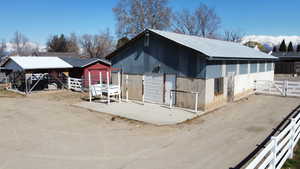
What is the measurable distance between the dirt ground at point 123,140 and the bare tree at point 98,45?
164ft

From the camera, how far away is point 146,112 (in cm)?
1158

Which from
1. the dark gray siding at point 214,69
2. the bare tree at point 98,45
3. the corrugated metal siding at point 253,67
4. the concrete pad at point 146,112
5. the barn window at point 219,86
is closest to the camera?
the concrete pad at point 146,112

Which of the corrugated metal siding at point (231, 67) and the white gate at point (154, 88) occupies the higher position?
the corrugated metal siding at point (231, 67)

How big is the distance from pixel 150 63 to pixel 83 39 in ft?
181

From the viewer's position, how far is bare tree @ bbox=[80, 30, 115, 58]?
5994 cm

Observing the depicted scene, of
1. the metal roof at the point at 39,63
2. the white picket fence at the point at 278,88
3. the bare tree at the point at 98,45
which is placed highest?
the bare tree at the point at 98,45

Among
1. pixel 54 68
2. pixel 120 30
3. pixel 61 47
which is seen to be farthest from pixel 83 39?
pixel 54 68

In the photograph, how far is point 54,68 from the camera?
20219mm

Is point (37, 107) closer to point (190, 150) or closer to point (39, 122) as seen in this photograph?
point (39, 122)

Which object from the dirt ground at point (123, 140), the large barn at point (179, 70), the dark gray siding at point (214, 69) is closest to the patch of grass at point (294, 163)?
the dirt ground at point (123, 140)

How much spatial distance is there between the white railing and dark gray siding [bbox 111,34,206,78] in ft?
20.8

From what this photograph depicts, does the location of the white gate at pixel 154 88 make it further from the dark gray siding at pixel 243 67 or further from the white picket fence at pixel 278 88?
the white picket fence at pixel 278 88

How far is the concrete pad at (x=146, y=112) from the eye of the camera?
1023 cm

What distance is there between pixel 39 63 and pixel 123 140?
16499 millimetres
